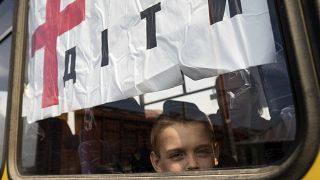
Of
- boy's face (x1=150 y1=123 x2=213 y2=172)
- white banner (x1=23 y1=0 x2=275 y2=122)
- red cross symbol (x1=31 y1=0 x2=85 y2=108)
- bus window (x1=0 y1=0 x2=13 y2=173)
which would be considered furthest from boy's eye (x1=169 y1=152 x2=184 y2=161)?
bus window (x1=0 y1=0 x2=13 y2=173)

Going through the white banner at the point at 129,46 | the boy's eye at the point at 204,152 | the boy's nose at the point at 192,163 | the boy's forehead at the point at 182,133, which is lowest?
the boy's nose at the point at 192,163

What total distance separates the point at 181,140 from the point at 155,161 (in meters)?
0.14

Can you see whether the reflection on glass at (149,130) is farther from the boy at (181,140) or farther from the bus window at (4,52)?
the bus window at (4,52)

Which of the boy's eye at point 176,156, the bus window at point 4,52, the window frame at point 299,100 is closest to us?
the window frame at point 299,100

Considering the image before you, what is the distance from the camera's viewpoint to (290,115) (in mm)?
1024

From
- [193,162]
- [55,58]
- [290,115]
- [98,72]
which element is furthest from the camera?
[55,58]

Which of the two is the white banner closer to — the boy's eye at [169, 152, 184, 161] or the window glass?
the window glass

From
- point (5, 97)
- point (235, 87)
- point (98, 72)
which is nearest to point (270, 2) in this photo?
point (235, 87)

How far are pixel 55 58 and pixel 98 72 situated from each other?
1.14 ft

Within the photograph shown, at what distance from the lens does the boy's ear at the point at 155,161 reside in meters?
1.35

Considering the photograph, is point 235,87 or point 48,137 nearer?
point 235,87

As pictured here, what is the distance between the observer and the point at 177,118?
1.47 m

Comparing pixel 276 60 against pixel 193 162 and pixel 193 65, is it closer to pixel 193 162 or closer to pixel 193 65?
pixel 193 65

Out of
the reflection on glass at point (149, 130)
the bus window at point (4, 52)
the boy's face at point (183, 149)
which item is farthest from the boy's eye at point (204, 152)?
the bus window at point (4, 52)
